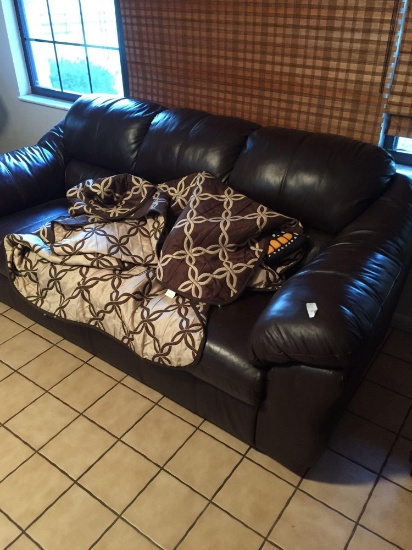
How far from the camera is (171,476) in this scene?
143cm

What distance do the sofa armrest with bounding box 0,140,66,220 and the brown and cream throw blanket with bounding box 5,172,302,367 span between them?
0.38 meters

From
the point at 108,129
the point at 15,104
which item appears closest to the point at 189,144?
the point at 108,129

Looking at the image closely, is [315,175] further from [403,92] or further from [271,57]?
[271,57]

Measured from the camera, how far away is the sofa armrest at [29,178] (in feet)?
6.95

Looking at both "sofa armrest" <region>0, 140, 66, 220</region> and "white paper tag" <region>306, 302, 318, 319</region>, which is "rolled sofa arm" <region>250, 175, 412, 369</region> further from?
"sofa armrest" <region>0, 140, 66, 220</region>

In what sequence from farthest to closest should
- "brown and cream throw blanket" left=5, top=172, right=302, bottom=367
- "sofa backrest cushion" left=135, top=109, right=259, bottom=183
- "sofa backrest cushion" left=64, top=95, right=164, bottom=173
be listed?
"sofa backrest cushion" left=64, top=95, right=164, bottom=173, "sofa backrest cushion" left=135, top=109, right=259, bottom=183, "brown and cream throw blanket" left=5, top=172, right=302, bottom=367

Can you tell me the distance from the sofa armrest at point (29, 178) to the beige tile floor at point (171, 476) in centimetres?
84

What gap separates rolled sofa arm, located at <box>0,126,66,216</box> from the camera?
212cm

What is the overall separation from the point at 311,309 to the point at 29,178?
166 cm

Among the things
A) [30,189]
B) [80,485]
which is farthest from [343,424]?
[30,189]

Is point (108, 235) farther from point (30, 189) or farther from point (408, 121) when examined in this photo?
point (408, 121)

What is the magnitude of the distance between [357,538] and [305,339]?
62 cm

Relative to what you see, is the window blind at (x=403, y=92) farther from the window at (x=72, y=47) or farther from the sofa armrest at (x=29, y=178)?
the sofa armrest at (x=29, y=178)

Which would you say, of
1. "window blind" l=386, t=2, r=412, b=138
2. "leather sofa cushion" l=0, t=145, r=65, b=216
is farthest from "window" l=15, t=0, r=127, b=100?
"window blind" l=386, t=2, r=412, b=138
